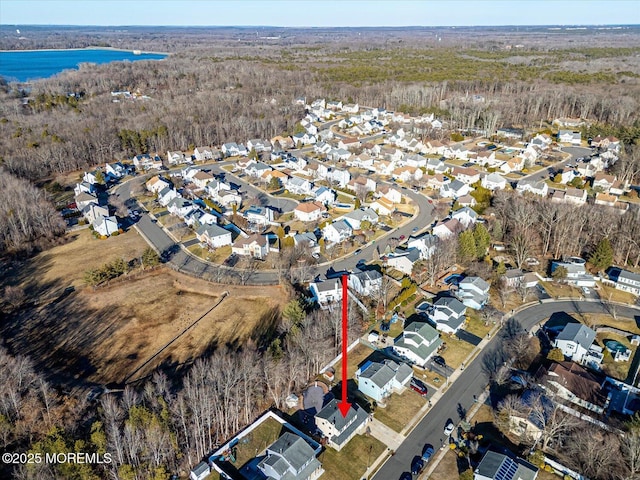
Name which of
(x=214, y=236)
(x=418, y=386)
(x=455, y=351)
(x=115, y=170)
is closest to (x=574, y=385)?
(x=455, y=351)

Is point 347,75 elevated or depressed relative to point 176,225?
elevated

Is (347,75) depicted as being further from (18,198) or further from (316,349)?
(316,349)

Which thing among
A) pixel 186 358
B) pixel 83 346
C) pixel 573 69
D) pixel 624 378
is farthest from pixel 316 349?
pixel 573 69

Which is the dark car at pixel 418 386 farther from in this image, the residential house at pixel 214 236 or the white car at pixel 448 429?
the residential house at pixel 214 236

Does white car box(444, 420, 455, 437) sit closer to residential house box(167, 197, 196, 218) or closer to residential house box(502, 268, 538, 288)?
residential house box(502, 268, 538, 288)

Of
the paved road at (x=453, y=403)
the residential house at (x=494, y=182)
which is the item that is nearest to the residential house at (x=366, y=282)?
the paved road at (x=453, y=403)

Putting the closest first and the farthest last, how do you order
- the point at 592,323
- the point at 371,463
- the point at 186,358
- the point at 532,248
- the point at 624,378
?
the point at 371,463
the point at 624,378
the point at 186,358
the point at 592,323
the point at 532,248
